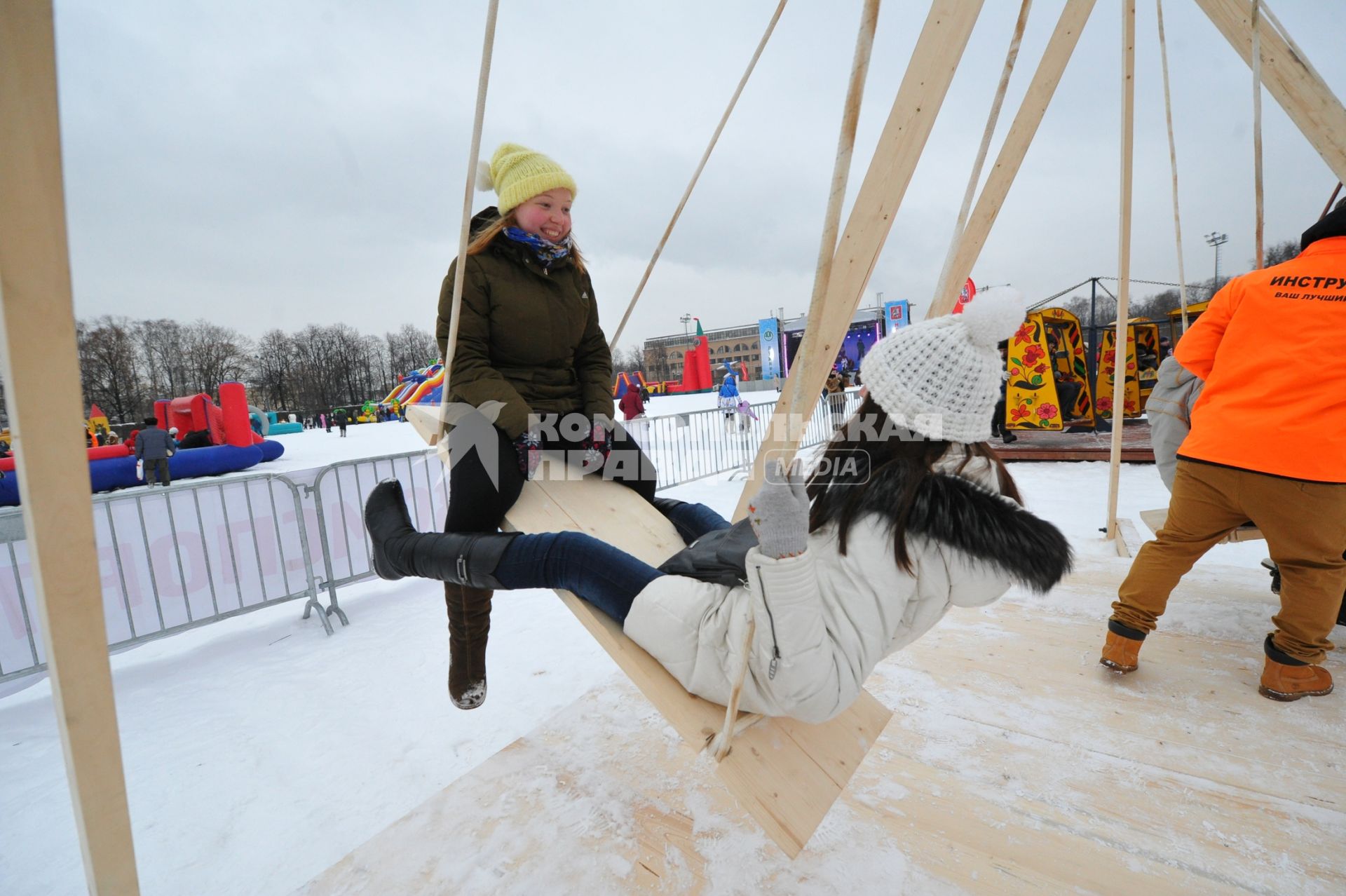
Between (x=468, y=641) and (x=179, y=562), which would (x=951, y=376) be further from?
(x=179, y=562)

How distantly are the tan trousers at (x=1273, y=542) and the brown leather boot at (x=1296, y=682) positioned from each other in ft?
0.17

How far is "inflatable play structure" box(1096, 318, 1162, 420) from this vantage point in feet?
26.0

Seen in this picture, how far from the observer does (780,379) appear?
25.4 meters

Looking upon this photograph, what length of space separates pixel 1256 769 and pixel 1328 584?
30.3 inches

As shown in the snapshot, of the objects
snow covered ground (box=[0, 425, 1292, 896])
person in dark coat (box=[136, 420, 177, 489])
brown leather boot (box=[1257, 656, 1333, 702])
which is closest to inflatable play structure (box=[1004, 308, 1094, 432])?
snow covered ground (box=[0, 425, 1292, 896])

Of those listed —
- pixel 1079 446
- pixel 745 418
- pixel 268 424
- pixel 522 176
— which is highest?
pixel 522 176

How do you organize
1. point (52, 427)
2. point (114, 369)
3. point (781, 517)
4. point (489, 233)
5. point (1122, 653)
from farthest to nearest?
point (114, 369), point (1122, 653), point (489, 233), point (781, 517), point (52, 427)

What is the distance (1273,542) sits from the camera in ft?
6.92

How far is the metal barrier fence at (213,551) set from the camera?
9.26ft

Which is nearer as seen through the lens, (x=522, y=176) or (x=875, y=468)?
(x=875, y=468)

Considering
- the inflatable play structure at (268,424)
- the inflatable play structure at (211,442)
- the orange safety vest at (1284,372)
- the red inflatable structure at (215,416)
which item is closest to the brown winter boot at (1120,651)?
the orange safety vest at (1284,372)

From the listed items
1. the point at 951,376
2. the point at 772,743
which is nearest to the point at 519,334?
the point at 951,376

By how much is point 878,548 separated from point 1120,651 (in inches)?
72.0

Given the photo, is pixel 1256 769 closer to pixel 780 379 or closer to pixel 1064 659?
pixel 1064 659
